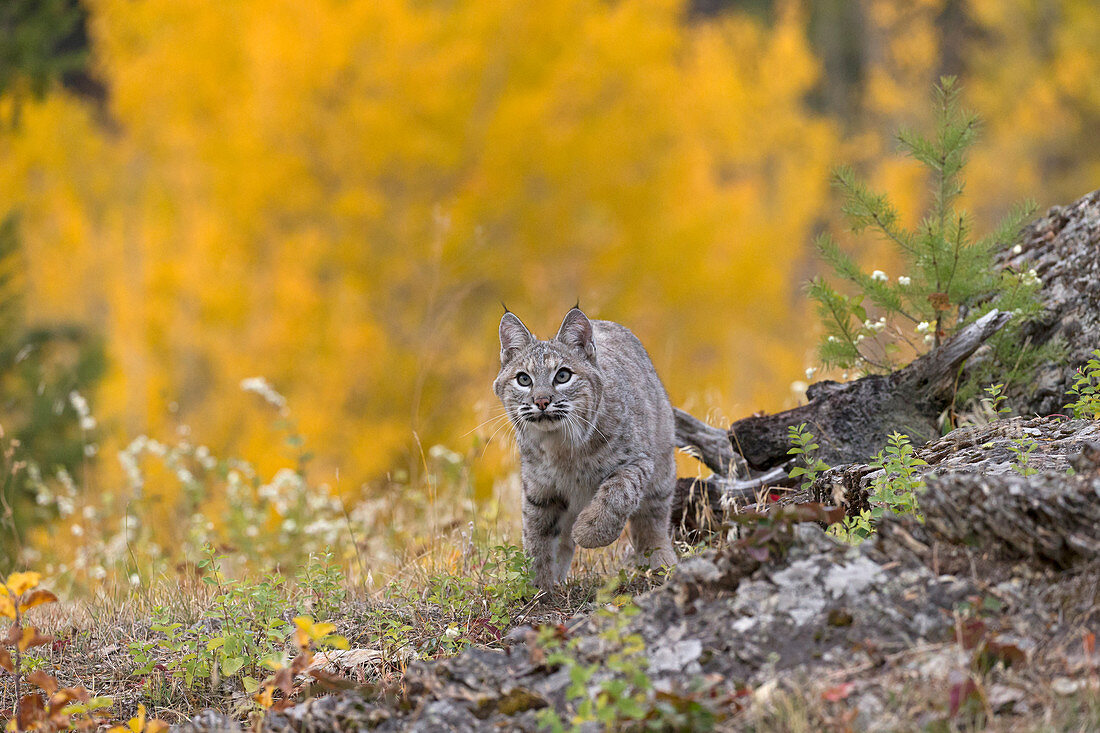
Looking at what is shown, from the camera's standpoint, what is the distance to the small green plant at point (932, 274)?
462 cm

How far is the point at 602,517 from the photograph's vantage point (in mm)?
3811

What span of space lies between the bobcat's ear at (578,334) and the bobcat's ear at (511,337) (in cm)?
16

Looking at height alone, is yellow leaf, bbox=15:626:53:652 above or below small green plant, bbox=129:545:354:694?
below

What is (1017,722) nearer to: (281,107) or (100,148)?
(281,107)

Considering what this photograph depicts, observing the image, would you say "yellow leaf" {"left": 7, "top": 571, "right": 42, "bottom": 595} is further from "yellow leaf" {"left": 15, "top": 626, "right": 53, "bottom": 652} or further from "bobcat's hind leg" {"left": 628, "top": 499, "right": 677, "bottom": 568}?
"bobcat's hind leg" {"left": 628, "top": 499, "right": 677, "bottom": 568}

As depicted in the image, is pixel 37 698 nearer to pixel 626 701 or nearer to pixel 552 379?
pixel 626 701

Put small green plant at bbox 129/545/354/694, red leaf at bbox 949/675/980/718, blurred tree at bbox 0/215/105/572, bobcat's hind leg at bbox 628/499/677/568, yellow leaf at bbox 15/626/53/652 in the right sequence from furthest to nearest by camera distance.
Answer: blurred tree at bbox 0/215/105/572, bobcat's hind leg at bbox 628/499/677/568, small green plant at bbox 129/545/354/694, yellow leaf at bbox 15/626/53/652, red leaf at bbox 949/675/980/718

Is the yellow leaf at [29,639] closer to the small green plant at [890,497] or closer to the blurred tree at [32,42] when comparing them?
the small green plant at [890,497]

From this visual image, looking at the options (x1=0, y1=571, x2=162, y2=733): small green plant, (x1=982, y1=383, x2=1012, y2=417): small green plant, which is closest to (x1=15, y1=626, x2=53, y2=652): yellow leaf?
(x1=0, y1=571, x2=162, y2=733): small green plant

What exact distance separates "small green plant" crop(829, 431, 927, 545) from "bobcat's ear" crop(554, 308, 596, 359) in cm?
140

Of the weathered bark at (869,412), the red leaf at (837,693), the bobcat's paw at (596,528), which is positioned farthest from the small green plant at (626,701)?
the weathered bark at (869,412)

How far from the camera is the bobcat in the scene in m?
3.96

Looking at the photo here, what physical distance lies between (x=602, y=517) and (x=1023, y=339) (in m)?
2.37

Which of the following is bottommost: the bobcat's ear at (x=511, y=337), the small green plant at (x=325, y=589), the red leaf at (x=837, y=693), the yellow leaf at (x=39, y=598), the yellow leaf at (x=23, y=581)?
the red leaf at (x=837, y=693)
